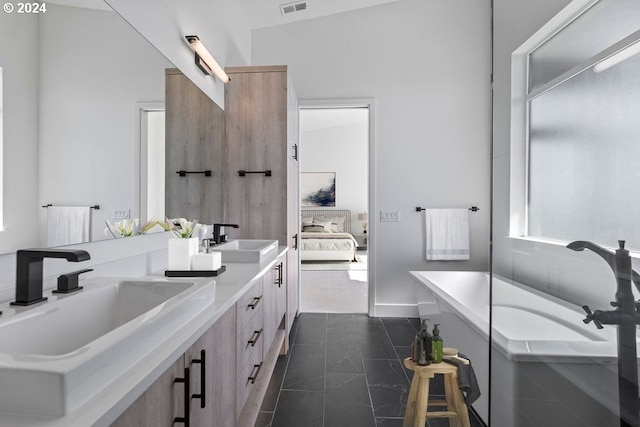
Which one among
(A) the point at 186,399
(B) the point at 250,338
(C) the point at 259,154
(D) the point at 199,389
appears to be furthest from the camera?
(C) the point at 259,154

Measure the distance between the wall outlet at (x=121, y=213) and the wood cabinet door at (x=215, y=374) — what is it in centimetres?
66

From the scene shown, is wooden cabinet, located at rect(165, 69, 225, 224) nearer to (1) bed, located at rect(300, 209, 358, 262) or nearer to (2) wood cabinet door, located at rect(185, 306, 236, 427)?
(2) wood cabinet door, located at rect(185, 306, 236, 427)

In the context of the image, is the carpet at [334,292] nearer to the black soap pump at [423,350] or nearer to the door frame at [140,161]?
the black soap pump at [423,350]

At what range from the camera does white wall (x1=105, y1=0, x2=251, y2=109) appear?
5.59 ft

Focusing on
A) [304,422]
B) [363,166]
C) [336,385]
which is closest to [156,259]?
[304,422]

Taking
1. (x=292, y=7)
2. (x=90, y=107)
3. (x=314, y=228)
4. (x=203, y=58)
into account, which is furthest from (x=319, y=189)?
(x=90, y=107)

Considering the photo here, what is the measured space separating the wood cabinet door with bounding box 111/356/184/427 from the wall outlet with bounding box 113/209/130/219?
2.94 ft

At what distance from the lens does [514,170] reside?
2.75 ft

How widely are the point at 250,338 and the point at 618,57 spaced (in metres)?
1.55

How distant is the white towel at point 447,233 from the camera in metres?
3.69

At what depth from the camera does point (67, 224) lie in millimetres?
1204

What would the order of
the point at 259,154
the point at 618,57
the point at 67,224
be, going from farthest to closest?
1. the point at 259,154
2. the point at 67,224
3. the point at 618,57

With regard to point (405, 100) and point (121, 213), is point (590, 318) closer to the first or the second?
point (121, 213)

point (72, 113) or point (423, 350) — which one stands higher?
point (72, 113)
